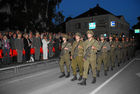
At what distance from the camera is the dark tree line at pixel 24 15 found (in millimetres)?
22875

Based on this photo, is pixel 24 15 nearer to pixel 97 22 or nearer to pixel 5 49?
pixel 5 49

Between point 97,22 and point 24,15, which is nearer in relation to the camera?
point 24,15

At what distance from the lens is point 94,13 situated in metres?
48.8

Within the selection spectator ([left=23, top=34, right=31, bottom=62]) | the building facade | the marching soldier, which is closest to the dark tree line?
spectator ([left=23, top=34, right=31, bottom=62])

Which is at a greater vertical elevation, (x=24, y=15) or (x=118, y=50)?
(x=24, y=15)

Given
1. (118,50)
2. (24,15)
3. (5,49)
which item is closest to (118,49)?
(118,50)

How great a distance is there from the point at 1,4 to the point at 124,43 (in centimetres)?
1932

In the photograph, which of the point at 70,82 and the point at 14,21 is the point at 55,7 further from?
the point at 70,82

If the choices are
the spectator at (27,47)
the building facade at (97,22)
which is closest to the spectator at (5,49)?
the spectator at (27,47)

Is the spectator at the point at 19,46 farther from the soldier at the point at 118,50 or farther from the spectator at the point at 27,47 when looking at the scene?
the soldier at the point at 118,50

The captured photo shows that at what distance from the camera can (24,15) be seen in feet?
76.8

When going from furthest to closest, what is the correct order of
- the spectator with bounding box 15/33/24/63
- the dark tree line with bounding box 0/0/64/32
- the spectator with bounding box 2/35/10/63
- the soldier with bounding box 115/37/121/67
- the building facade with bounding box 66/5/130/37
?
the building facade with bounding box 66/5/130/37 < the dark tree line with bounding box 0/0/64/32 < the soldier with bounding box 115/37/121/67 < the spectator with bounding box 15/33/24/63 < the spectator with bounding box 2/35/10/63

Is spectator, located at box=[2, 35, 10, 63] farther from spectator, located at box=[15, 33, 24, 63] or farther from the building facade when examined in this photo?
the building facade

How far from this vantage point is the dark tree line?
2288cm
